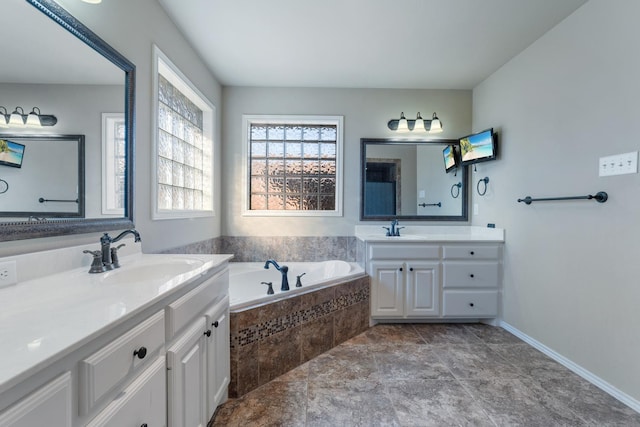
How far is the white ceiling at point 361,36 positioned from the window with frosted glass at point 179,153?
499 mm

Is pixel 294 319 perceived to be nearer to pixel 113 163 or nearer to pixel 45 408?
pixel 113 163

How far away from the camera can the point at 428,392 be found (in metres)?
1.76

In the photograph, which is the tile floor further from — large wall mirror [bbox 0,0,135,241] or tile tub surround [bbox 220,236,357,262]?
large wall mirror [bbox 0,0,135,241]

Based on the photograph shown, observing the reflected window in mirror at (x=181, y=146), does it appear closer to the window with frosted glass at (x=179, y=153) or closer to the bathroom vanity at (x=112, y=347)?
the window with frosted glass at (x=179, y=153)

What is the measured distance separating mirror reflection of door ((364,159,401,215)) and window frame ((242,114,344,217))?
31cm

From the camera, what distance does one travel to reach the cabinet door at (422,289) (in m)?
2.69

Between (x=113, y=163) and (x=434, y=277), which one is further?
(x=434, y=277)

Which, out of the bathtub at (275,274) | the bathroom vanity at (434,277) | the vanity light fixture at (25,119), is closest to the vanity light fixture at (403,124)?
the bathroom vanity at (434,277)

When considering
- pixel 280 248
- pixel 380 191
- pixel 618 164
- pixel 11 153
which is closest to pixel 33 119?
pixel 11 153

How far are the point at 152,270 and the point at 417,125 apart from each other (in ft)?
9.38

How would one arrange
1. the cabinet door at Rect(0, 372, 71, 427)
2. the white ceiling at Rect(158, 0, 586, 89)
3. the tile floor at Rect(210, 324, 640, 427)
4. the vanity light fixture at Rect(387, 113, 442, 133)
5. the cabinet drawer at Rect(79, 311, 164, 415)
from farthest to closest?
the vanity light fixture at Rect(387, 113, 442, 133) < the white ceiling at Rect(158, 0, 586, 89) < the tile floor at Rect(210, 324, 640, 427) < the cabinet drawer at Rect(79, 311, 164, 415) < the cabinet door at Rect(0, 372, 71, 427)

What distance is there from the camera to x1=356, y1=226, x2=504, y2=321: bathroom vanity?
2686 mm

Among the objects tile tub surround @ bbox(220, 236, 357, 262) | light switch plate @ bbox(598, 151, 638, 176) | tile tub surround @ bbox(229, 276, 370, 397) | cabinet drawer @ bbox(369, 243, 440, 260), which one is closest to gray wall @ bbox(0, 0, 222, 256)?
tile tub surround @ bbox(220, 236, 357, 262)

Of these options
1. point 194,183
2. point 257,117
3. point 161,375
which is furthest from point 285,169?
point 161,375
